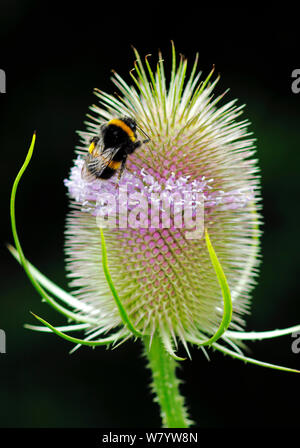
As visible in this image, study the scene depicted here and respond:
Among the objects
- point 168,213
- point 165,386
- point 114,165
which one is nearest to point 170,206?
point 168,213

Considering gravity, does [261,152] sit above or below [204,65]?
below

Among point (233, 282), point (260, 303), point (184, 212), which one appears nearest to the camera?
point (184, 212)

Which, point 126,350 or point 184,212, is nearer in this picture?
point 184,212

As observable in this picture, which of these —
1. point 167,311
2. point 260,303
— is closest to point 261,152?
point 260,303

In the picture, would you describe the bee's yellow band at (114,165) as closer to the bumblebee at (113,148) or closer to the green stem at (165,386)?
the bumblebee at (113,148)

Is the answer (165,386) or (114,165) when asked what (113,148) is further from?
(165,386)

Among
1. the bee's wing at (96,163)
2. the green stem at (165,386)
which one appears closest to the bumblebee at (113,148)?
the bee's wing at (96,163)

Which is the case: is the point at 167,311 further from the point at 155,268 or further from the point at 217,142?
the point at 217,142
